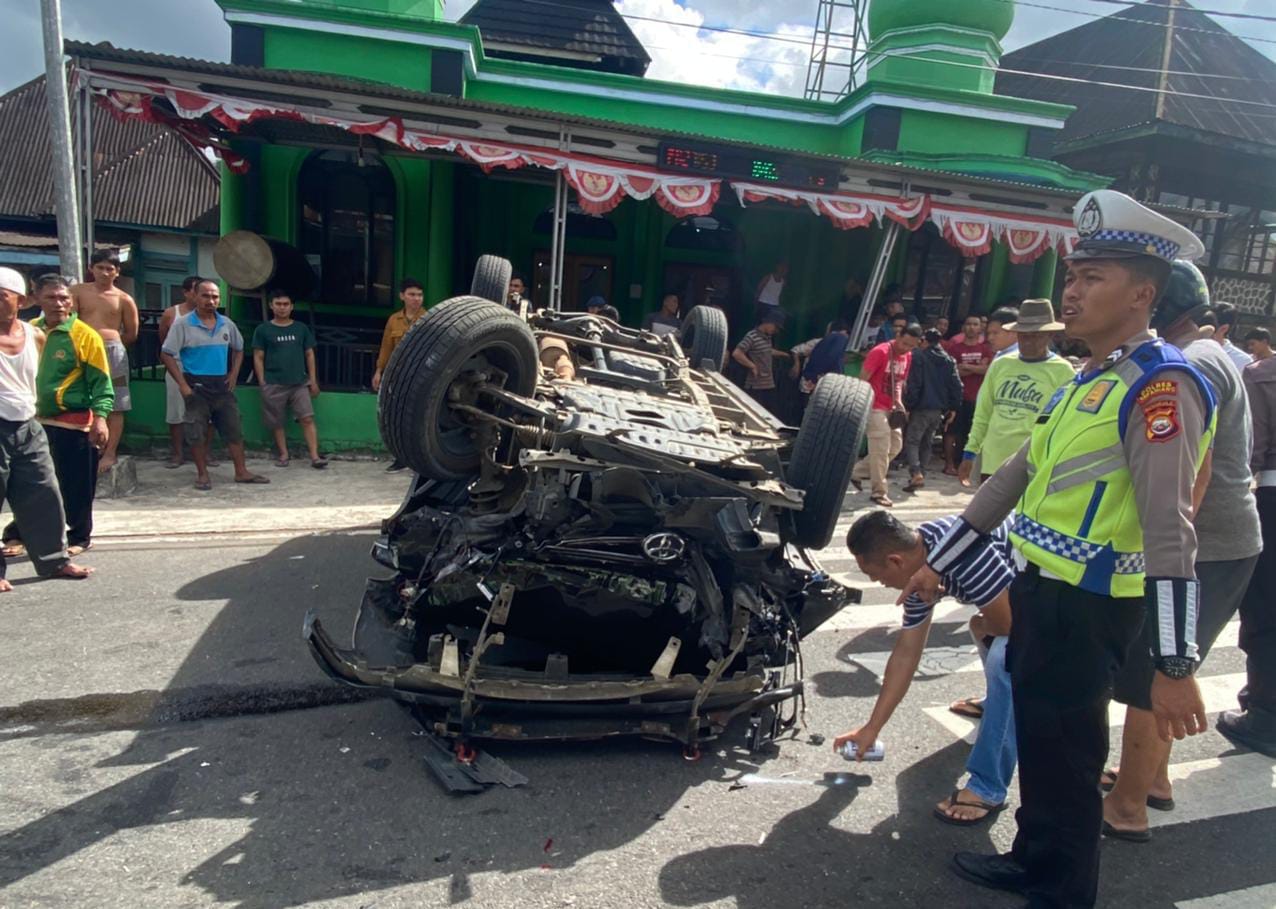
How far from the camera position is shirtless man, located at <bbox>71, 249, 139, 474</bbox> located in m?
6.86

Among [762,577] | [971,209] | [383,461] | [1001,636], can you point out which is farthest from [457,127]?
[1001,636]

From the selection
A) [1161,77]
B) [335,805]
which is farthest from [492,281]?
[1161,77]

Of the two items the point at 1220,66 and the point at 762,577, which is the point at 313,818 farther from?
the point at 1220,66

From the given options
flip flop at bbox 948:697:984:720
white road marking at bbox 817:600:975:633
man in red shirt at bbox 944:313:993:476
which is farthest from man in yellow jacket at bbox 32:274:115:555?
man in red shirt at bbox 944:313:993:476

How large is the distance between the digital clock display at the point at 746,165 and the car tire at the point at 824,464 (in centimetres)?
670

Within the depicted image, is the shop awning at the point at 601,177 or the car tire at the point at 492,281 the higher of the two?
the shop awning at the point at 601,177

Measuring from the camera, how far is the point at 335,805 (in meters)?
2.83

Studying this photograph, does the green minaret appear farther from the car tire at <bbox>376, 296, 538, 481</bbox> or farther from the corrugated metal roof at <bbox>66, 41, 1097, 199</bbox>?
the car tire at <bbox>376, 296, 538, 481</bbox>

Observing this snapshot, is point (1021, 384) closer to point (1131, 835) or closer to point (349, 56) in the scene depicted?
point (1131, 835)

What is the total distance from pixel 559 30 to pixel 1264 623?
51.4 ft

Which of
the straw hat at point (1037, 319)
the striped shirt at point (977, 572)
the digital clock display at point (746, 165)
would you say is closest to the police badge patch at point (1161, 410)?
the striped shirt at point (977, 572)

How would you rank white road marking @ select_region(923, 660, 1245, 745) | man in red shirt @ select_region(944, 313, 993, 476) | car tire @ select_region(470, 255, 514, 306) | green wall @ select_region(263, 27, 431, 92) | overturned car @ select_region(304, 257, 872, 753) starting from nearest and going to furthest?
1. overturned car @ select_region(304, 257, 872, 753)
2. white road marking @ select_region(923, 660, 1245, 745)
3. car tire @ select_region(470, 255, 514, 306)
4. man in red shirt @ select_region(944, 313, 993, 476)
5. green wall @ select_region(263, 27, 431, 92)

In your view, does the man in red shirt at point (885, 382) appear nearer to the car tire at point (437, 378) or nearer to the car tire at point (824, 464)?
the car tire at point (824, 464)

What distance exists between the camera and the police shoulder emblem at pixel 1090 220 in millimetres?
2250
